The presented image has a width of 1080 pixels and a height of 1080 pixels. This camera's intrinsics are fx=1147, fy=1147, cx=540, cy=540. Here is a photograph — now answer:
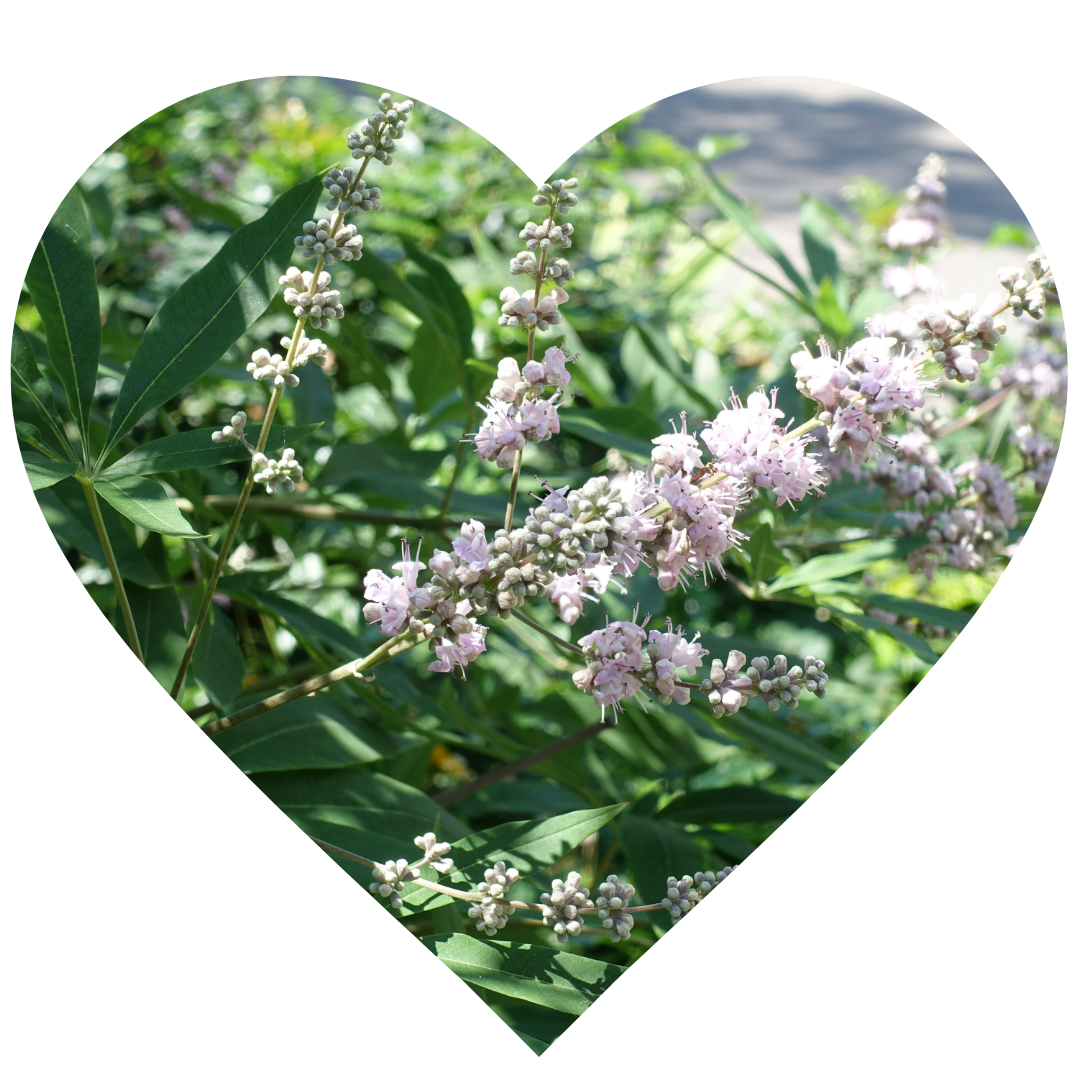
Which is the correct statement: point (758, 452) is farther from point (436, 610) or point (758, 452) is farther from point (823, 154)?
point (823, 154)

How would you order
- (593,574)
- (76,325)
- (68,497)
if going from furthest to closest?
(68,497)
(76,325)
(593,574)

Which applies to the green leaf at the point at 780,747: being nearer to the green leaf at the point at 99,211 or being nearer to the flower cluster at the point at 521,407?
the flower cluster at the point at 521,407

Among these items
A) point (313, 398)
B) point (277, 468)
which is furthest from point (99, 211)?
point (277, 468)

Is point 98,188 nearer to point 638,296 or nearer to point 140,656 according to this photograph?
point 140,656

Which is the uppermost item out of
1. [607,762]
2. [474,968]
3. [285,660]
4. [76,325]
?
[76,325]

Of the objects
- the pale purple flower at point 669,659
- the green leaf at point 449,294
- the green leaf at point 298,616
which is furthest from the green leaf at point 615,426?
the pale purple flower at point 669,659

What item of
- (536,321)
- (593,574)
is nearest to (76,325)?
(536,321)
